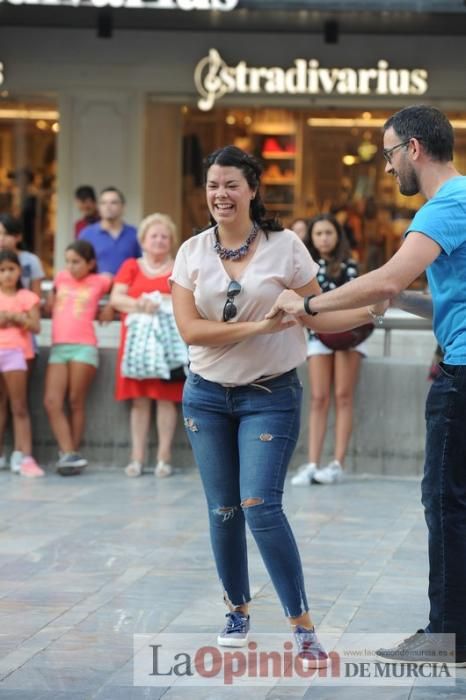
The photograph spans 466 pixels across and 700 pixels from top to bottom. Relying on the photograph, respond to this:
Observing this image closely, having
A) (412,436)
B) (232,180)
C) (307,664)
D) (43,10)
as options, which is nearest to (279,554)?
(307,664)

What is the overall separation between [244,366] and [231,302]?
25 cm

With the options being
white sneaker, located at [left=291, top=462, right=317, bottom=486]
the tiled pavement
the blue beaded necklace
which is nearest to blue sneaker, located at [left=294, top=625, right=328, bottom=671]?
the tiled pavement

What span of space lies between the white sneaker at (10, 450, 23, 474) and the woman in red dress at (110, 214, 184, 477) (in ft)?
2.57

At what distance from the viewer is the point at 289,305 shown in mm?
4945

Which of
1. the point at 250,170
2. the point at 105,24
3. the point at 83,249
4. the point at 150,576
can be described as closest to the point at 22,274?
the point at 83,249

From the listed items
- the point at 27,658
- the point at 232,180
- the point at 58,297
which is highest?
the point at 232,180

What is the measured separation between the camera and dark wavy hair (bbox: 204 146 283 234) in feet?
17.3

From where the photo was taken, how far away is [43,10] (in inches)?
614

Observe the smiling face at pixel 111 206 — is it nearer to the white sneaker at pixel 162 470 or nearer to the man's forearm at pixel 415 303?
the white sneaker at pixel 162 470

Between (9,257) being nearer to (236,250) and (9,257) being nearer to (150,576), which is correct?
(150,576)

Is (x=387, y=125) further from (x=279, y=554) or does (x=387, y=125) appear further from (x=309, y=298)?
(x=279, y=554)

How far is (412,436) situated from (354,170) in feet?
26.0

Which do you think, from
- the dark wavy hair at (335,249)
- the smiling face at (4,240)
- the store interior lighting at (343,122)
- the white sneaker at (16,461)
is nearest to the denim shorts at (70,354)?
the white sneaker at (16,461)

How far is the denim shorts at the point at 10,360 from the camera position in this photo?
9.85 metres
